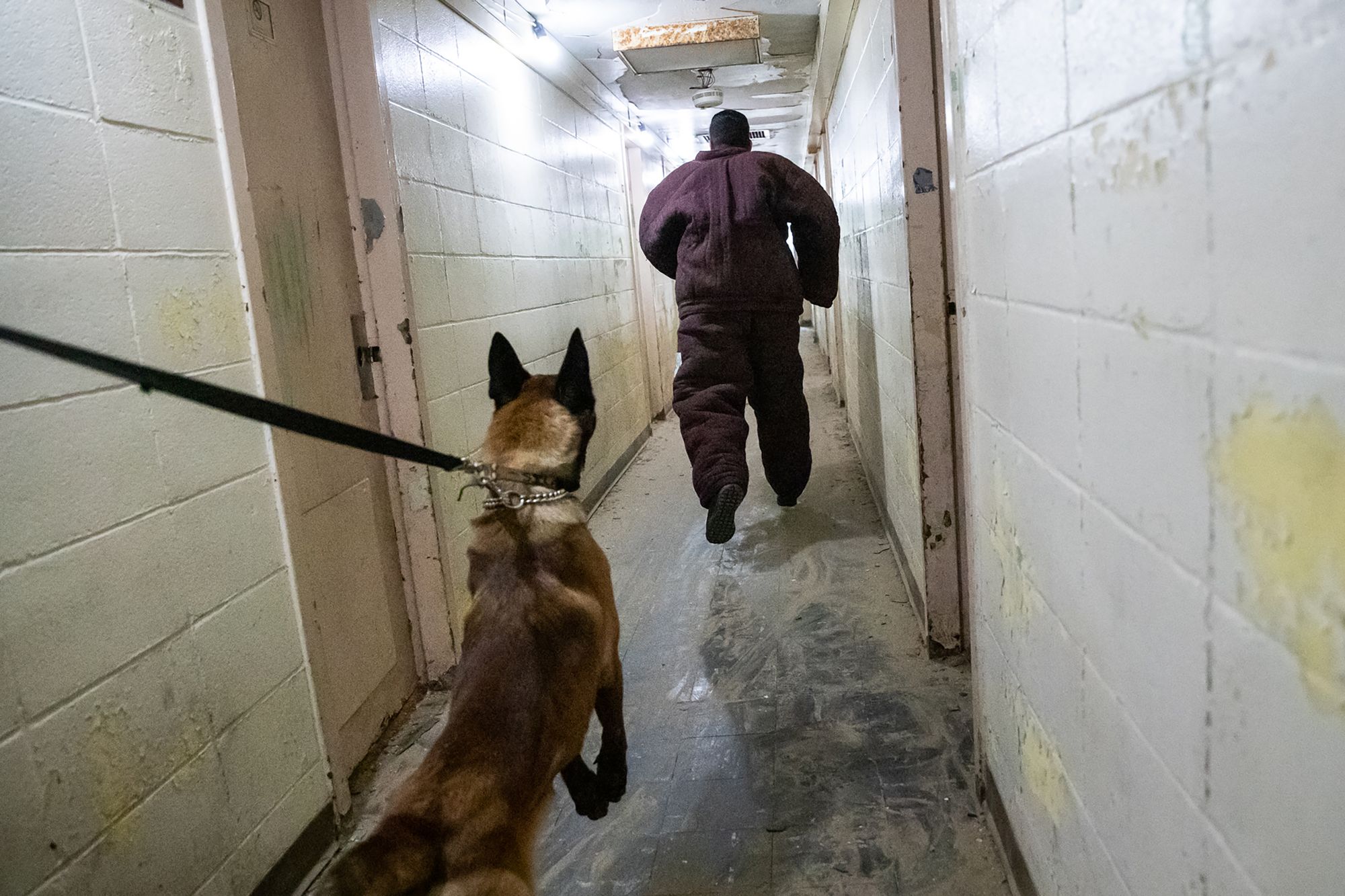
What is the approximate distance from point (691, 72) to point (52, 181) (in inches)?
199

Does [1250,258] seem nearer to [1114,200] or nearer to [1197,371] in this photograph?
[1197,371]

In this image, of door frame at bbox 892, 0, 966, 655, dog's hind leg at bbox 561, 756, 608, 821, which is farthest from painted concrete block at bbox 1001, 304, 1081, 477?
door frame at bbox 892, 0, 966, 655

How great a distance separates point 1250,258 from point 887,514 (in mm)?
3487

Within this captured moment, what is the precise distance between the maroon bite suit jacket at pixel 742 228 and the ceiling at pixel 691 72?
41.5 inches

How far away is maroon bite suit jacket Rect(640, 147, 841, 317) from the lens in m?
3.94

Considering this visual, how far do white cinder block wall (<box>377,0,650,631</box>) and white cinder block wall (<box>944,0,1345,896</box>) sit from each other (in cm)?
199

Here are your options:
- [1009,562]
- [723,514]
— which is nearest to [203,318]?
[1009,562]

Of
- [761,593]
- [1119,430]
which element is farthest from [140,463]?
[761,593]

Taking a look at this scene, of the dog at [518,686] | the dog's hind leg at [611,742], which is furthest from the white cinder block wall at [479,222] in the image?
the dog's hind leg at [611,742]

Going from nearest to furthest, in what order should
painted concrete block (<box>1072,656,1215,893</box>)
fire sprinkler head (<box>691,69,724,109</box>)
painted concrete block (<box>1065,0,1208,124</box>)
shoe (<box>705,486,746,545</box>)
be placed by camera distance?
painted concrete block (<box>1065,0,1208,124</box>) → painted concrete block (<box>1072,656,1215,893</box>) → shoe (<box>705,486,746,545</box>) → fire sprinkler head (<box>691,69,724,109</box>)

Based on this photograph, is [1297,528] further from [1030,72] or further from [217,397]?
[217,397]

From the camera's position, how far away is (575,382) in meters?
1.96

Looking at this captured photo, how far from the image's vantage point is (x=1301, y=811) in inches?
26.9

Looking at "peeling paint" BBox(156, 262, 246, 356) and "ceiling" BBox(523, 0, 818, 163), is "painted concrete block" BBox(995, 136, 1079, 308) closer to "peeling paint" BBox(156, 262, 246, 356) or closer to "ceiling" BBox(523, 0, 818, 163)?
"peeling paint" BBox(156, 262, 246, 356)
